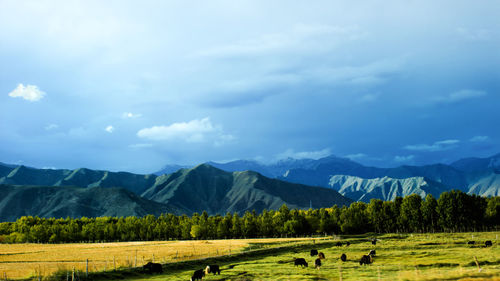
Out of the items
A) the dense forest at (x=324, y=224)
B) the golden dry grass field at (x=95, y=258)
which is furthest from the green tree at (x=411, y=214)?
the golden dry grass field at (x=95, y=258)

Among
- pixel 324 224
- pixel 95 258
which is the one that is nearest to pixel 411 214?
pixel 324 224

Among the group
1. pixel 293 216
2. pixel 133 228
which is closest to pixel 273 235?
pixel 293 216

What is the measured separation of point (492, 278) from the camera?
2984cm

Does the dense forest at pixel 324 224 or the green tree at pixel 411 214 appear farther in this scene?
the green tree at pixel 411 214

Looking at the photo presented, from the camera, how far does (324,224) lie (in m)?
180

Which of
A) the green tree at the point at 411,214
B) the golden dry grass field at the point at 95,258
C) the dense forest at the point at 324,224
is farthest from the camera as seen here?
the green tree at the point at 411,214

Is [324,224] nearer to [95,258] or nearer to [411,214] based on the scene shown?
[411,214]

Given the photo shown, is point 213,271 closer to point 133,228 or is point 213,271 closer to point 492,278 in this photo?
point 492,278

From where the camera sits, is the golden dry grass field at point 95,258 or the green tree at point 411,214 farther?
the green tree at point 411,214

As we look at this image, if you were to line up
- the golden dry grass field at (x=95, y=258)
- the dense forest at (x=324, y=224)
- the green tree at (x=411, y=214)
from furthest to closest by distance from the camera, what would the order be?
the green tree at (x=411, y=214) → the dense forest at (x=324, y=224) → the golden dry grass field at (x=95, y=258)

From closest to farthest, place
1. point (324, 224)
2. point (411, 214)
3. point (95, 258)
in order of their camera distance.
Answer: point (95, 258) → point (411, 214) → point (324, 224)

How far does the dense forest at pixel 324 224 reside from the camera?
16375 cm

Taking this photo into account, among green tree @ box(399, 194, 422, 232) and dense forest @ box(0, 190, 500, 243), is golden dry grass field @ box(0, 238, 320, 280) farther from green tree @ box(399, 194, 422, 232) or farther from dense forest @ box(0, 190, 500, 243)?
green tree @ box(399, 194, 422, 232)

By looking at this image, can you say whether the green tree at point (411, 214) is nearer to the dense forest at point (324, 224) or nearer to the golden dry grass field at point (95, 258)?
the dense forest at point (324, 224)
